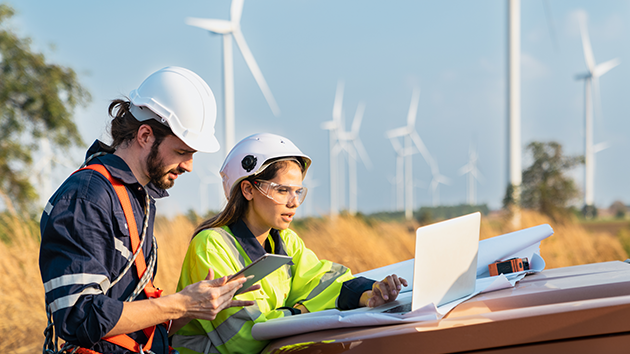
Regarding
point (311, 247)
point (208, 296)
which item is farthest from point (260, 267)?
point (311, 247)

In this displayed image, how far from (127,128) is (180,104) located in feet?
0.75

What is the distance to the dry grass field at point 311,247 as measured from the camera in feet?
16.2

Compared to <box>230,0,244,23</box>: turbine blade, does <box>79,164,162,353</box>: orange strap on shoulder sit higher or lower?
lower

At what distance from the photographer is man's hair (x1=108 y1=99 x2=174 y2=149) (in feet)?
6.50

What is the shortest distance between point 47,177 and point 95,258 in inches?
356

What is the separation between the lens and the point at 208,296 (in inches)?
67.1

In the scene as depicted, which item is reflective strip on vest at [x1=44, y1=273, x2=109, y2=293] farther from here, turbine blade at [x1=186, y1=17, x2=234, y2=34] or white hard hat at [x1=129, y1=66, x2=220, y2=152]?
turbine blade at [x1=186, y1=17, x2=234, y2=34]

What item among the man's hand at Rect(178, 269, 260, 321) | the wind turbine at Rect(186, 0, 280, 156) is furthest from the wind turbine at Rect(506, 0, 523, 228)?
the man's hand at Rect(178, 269, 260, 321)

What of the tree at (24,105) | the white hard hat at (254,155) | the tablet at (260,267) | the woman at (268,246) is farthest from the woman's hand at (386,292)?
the tree at (24,105)

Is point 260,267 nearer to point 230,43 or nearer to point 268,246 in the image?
point 268,246

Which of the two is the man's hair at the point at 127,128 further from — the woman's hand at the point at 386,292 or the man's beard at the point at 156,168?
the woman's hand at the point at 386,292

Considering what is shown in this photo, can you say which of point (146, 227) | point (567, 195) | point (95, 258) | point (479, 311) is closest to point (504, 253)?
point (479, 311)

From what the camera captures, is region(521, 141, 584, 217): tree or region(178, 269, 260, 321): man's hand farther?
region(521, 141, 584, 217): tree

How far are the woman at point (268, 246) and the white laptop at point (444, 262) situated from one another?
0.35m
